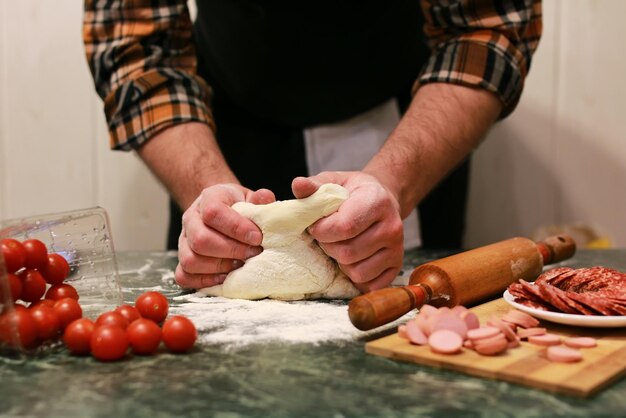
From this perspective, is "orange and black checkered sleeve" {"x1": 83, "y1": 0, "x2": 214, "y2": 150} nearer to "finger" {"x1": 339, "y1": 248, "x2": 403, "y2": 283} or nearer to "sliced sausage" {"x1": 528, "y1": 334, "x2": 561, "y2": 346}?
"finger" {"x1": 339, "y1": 248, "x2": 403, "y2": 283}

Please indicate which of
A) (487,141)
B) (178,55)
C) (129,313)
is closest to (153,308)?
(129,313)

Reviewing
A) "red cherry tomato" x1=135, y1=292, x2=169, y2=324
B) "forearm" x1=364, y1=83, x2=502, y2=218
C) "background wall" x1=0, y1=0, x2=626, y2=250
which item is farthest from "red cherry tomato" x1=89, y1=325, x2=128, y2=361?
"background wall" x1=0, y1=0, x2=626, y2=250

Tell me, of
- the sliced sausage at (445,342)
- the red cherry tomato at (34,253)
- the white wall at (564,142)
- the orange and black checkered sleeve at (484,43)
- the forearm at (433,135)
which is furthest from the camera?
the white wall at (564,142)

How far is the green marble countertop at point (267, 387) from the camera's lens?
1.78 feet

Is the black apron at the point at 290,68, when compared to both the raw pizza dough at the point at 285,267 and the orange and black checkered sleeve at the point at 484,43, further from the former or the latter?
the raw pizza dough at the point at 285,267

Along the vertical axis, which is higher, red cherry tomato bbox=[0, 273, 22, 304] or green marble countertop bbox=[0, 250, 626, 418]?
red cherry tomato bbox=[0, 273, 22, 304]

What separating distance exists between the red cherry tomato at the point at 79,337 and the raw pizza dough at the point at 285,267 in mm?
296

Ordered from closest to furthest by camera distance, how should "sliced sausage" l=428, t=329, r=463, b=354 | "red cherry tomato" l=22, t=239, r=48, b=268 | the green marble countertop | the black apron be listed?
1. the green marble countertop
2. "sliced sausage" l=428, t=329, r=463, b=354
3. "red cherry tomato" l=22, t=239, r=48, b=268
4. the black apron

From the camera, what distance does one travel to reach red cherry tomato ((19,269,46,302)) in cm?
75

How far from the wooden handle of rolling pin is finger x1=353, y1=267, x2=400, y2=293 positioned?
8 centimetres

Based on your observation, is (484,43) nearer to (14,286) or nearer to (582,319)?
(582,319)

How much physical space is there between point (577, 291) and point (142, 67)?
914 mm

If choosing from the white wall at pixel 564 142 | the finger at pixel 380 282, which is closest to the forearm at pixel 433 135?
the finger at pixel 380 282

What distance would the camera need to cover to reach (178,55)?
141 centimetres
